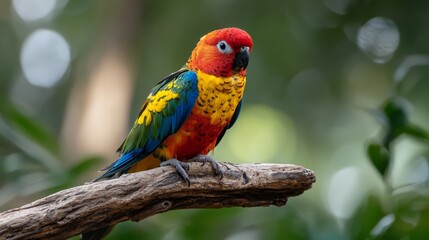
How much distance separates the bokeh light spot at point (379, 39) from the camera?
9180mm

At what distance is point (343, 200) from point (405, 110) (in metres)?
5.89

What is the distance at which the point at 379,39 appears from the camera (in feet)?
31.0

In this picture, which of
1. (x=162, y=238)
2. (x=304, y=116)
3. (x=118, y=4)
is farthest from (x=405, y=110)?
(x=304, y=116)

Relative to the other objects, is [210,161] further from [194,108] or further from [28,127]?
[28,127]

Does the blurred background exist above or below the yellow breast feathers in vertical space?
above

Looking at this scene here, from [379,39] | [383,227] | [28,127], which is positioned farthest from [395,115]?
[379,39]

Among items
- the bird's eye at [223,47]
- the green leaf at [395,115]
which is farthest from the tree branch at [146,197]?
the bird's eye at [223,47]

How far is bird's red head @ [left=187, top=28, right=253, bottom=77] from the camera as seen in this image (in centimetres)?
365

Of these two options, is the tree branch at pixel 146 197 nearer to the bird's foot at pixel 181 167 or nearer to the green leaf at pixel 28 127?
the bird's foot at pixel 181 167

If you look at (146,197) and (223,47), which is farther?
(223,47)

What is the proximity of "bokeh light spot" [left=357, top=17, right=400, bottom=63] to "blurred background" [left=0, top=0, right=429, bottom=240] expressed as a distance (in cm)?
2

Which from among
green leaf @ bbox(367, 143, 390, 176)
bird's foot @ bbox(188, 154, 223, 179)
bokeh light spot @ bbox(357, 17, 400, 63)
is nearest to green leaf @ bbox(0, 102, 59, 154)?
bird's foot @ bbox(188, 154, 223, 179)

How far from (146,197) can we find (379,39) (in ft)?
23.4

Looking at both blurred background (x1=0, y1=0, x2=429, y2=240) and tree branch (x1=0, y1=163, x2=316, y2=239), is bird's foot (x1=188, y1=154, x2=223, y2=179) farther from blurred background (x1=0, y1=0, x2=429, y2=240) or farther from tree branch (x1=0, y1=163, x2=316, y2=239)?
blurred background (x1=0, y1=0, x2=429, y2=240)
